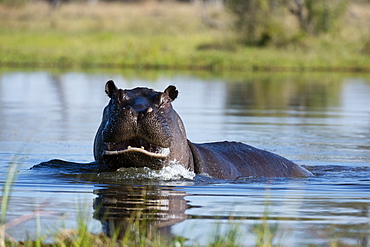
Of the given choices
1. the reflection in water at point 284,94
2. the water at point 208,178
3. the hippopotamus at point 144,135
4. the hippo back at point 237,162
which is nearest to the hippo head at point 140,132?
the hippopotamus at point 144,135

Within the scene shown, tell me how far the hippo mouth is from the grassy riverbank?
2188 cm

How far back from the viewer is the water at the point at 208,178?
4586mm

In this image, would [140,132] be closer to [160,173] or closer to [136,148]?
[136,148]

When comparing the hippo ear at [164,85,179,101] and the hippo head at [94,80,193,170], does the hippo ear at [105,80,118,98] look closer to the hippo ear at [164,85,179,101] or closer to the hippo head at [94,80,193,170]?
the hippo head at [94,80,193,170]

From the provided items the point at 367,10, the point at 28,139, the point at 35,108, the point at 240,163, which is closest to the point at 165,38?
the point at 367,10

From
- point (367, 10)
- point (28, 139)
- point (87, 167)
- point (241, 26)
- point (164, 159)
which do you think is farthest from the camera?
point (367, 10)

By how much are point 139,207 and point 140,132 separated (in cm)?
64

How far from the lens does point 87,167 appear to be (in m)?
6.43

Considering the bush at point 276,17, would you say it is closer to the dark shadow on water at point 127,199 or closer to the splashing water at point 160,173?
the dark shadow on water at point 127,199

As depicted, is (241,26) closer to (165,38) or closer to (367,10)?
(165,38)

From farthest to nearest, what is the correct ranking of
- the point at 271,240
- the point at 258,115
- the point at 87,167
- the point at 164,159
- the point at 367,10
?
the point at 367,10 < the point at 258,115 < the point at 87,167 < the point at 164,159 < the point at 271,240

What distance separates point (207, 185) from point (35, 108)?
28.0 ft

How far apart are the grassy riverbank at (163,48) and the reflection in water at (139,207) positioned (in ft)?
71.8

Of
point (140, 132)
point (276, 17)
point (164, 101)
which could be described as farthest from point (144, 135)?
point (276, 17)
